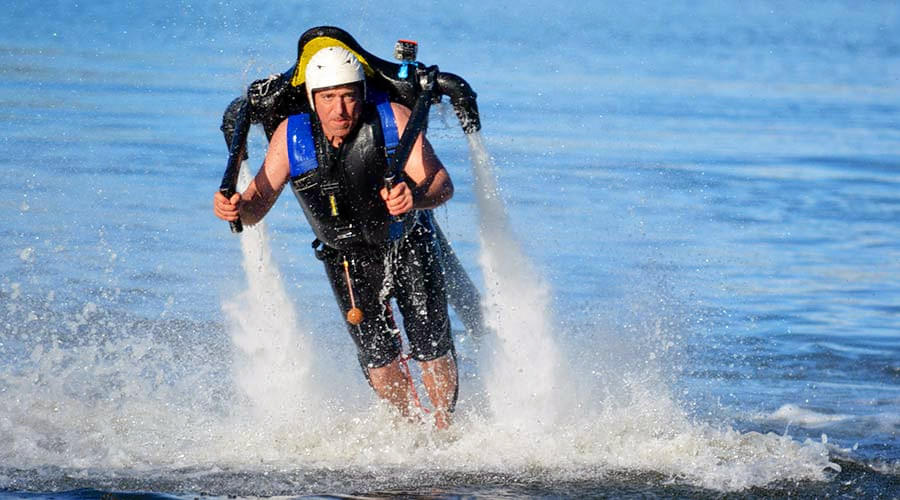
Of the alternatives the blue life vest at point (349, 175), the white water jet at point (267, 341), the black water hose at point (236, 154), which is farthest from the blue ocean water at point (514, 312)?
the blue life vest at point (349, 175)

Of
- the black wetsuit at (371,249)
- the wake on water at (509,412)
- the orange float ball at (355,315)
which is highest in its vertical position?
the black wetsuit at (371,249)

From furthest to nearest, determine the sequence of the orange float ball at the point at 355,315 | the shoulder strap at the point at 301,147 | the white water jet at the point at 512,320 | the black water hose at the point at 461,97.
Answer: the white water jet at the point at 512,320
the black water hose at the point at 461,97
the orange float ball at the point at 355,315
the shoulder strap at the point at 301,147

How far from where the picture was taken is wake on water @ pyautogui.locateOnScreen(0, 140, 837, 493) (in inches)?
247

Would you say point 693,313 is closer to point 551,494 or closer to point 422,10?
point 551,494

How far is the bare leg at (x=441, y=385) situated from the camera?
21.8 ft

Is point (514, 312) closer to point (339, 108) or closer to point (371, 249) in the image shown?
point (371, 249)

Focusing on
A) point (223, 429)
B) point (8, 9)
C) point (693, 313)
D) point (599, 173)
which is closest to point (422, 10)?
point (8, 9)

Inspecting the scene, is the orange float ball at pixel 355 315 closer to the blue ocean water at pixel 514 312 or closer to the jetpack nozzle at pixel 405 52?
the blue ocean water at pixel 514 312

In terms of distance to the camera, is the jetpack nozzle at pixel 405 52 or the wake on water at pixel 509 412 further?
the jetpack nozzle at pixel 405 52

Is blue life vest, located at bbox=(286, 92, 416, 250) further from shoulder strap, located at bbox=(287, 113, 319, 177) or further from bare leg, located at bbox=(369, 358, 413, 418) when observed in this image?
bare leg, located at bbox=(369, 358, 413, 418)

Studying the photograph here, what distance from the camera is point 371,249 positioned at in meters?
6.42

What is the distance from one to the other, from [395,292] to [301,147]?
32.8 inches

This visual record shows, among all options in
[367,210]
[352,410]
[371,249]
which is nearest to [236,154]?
[367,210]

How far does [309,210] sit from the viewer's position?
632 cm
